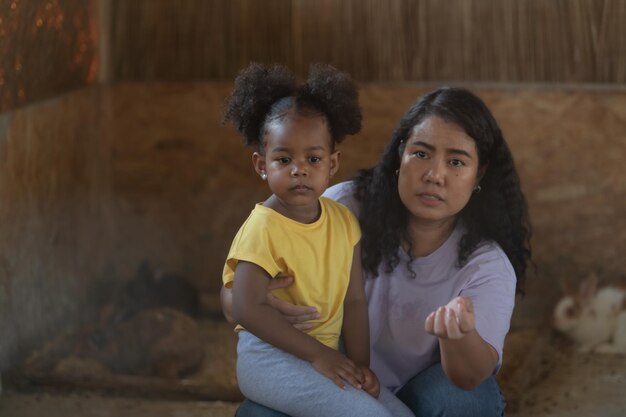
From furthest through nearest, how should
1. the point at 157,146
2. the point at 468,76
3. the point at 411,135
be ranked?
1. the point at 157,146
2. the point at 468,76
3. the point at 411,135

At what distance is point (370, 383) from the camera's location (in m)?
2.37

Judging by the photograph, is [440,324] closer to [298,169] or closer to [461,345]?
[461,345]

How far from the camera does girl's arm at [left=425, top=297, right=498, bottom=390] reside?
6.91ft

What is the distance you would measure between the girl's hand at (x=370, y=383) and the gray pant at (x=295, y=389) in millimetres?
21

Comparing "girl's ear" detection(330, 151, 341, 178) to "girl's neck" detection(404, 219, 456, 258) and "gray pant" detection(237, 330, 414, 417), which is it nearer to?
"girl's neck" detection(404, 219, 456, 258)

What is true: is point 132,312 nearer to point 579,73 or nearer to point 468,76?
point 468,76

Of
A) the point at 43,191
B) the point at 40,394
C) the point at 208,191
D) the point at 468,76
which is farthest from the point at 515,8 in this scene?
the point at 40,394

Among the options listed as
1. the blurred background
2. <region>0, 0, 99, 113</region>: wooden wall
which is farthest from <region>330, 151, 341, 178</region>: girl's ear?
the blurred background

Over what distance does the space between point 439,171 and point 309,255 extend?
1.15 ft

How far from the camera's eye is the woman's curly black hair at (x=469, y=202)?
2.47 metres

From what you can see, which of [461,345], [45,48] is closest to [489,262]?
[461,345]

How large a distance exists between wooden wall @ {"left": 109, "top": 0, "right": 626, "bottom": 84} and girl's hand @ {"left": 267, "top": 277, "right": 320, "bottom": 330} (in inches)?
75.8

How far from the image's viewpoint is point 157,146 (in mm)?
4375

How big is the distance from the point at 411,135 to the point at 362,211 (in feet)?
0.73
